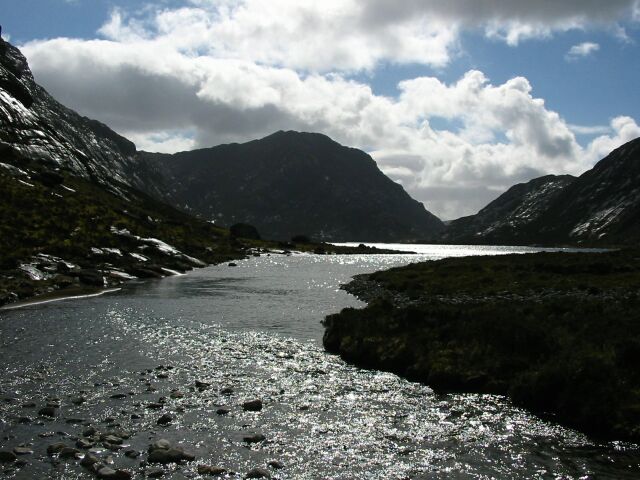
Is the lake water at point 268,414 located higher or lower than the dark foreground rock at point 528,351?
lower

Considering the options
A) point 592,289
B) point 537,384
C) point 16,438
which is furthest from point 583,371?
point 592,289

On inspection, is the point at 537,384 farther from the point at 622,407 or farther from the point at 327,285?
the point at 327,285

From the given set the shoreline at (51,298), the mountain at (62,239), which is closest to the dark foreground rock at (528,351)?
the shoreline at (51,298)

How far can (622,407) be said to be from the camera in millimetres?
17719

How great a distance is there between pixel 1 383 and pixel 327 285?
5649 centimetres

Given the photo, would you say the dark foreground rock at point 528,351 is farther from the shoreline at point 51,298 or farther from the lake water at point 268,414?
the shoreline at point 51,298

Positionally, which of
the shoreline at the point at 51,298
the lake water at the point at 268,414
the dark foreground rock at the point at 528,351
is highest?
the dark foreground rock at the point at 528,351

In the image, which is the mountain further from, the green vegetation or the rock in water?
the rock in water

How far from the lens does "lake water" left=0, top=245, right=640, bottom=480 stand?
14906 millimetres

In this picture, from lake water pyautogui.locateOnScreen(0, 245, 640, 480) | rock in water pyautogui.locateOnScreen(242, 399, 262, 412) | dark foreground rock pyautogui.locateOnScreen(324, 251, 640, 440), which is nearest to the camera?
lake water pyautogui.locateOnScreen(0, 245, 640, 480)

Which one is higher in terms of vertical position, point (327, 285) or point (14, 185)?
point (14, 185)

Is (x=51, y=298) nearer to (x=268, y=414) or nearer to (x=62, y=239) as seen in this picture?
(x=62, y=239)

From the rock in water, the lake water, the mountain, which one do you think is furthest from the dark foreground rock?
the mountain

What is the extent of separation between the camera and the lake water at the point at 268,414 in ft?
48.9
